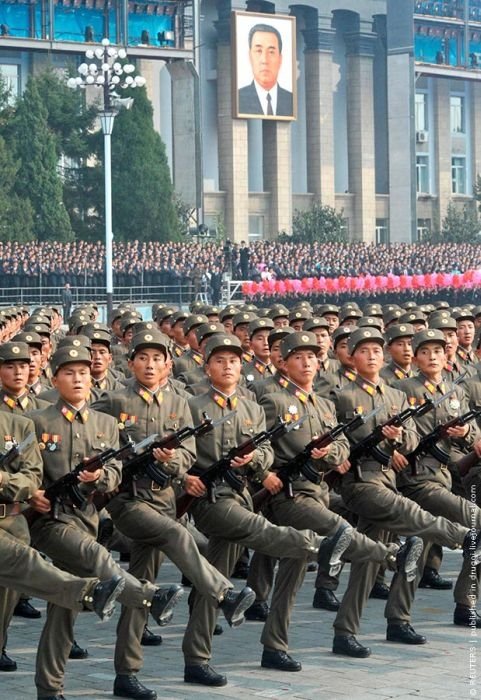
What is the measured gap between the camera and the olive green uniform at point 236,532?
29.6 feet

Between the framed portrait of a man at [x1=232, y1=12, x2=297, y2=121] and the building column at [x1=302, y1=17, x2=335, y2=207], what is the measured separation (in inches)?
216

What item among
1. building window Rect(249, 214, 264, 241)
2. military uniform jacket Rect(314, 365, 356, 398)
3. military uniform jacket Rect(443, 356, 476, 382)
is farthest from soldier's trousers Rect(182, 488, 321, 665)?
building window Rect(249, 214, 264, 241)

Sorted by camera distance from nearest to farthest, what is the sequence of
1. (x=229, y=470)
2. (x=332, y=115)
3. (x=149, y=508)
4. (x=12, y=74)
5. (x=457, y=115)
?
(x=149, y=508), (x=229, y=470), (x=12, y=74), (x=332, y=115), (x=457, y=115)

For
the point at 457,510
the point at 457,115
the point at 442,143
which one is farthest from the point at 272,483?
the point at 457,115

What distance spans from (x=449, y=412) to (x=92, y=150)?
40.0 metres

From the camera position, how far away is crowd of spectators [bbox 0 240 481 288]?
39.9m

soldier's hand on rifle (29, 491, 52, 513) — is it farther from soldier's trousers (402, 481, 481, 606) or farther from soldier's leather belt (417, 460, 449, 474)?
soldier's leather belt (417, 460, 449, 474)

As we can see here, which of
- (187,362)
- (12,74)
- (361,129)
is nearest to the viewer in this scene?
(187,362)

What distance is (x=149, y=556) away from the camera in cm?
921

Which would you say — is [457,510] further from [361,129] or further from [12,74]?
[361,129]

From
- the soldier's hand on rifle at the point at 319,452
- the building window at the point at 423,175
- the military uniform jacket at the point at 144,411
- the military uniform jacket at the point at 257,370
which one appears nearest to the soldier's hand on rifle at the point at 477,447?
the soldier's hand on rifle at the point at 319,452

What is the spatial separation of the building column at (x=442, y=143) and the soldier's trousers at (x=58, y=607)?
2468 inches

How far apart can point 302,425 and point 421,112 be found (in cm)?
A: 6183

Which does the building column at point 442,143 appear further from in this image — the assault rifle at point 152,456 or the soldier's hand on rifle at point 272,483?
the assault rifle at point 152,456
